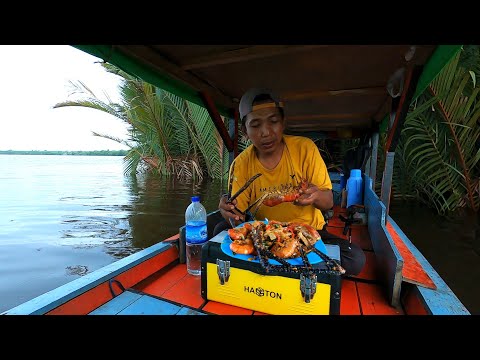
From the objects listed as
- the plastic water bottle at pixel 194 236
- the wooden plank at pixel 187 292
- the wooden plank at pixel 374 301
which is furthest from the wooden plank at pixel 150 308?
the wooden plank at pixel 374 301

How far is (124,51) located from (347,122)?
179 inches

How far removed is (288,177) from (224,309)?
48.8 inches

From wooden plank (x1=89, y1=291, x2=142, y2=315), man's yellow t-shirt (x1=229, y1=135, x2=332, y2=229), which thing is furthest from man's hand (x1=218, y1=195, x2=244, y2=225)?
wooden plank (x1=89, y1=291, x2=142, y2=315)

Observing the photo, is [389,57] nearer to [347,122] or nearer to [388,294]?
[388,294]

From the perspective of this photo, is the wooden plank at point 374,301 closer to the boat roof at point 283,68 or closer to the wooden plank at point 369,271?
the wooden plank at point 369,271

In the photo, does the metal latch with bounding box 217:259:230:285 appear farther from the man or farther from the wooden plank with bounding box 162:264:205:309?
the man

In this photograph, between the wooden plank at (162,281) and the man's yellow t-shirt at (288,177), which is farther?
the man's yellow t-shirt at (288,177)

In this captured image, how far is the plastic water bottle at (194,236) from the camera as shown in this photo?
2.12m

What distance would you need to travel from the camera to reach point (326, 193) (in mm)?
1991

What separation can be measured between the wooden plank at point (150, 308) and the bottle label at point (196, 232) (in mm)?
586

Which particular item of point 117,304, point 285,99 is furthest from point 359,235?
point 117,304

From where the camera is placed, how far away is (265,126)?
2.09m

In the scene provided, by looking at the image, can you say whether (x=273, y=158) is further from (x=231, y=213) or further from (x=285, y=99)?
(x=285, y=99)
